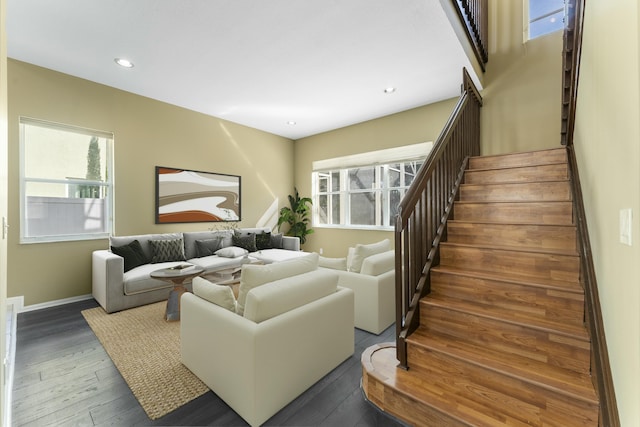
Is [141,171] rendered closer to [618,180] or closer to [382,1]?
[382,1]

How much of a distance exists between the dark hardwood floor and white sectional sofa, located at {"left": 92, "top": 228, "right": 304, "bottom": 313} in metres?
0.87

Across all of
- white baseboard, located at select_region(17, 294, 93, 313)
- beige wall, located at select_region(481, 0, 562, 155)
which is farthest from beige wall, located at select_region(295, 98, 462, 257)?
white baseboard, located at select_region(17, 294, 93, 313)

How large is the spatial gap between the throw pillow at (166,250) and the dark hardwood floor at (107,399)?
1.59 meters

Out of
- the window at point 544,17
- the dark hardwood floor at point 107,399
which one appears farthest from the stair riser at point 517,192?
the window at point 544,17

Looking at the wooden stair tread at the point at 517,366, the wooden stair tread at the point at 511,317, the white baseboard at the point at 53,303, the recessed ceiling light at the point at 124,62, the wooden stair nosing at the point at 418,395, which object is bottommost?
the white baseboard at the point at 53,303

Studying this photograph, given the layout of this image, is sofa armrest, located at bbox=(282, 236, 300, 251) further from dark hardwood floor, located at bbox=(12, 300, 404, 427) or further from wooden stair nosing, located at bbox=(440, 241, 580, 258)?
wooden stair nosing, located at bbox=(440, 241, 580, 258)

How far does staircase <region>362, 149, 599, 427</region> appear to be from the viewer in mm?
1439

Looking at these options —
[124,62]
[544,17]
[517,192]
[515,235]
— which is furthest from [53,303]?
[544,17]

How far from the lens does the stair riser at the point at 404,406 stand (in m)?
1.49

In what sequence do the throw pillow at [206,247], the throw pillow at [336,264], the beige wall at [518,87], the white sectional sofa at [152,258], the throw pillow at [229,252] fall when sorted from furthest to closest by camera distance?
the throw pillow at [206,247] < the throw pillow at [229,252] < the beige wall at [518,87] < the white sectional sofa at [152,258] < the throw pillow at [336,264]

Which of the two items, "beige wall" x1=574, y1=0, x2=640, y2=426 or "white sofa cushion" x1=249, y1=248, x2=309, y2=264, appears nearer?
"beige wall" x1=574, y1=0, x2=640, y2=426

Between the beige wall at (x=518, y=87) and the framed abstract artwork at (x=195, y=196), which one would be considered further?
the framed abstract artwork at (x=195, y=196)

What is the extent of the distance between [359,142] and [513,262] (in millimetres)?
4151

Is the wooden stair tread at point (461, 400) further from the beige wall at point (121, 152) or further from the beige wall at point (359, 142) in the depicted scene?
the beige wall at point (121, 152)
